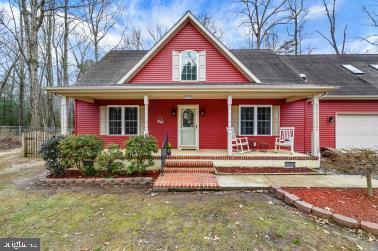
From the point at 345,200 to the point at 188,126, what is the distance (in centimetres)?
661

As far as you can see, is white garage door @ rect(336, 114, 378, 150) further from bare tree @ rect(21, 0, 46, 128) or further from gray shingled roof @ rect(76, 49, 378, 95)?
bare tree @ rect(21, 0, 46, 128)

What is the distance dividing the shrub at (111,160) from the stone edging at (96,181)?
457 mm

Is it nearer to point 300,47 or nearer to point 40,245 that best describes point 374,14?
point 300,47

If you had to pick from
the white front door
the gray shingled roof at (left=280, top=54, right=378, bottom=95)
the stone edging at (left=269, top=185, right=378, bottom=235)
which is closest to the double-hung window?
the white front door

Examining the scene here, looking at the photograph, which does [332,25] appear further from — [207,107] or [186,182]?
[186,182]

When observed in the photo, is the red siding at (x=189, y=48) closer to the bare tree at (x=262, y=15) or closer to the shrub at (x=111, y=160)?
the shrub at (x=111, y=160)

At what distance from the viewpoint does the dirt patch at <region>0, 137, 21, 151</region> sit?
1422 cm

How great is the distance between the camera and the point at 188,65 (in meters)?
9.87

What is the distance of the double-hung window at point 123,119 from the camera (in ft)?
33.5

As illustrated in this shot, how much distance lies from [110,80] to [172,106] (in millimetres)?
3255

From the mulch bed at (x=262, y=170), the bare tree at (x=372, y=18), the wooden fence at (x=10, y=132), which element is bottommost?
the mulch bed at (x=262, y=170)

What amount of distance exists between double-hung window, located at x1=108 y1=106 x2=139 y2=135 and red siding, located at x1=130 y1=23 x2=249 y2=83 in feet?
4.80

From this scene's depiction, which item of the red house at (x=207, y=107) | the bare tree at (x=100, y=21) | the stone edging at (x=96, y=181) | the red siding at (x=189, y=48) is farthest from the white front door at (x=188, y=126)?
the bare tree at (x=100, y=21)

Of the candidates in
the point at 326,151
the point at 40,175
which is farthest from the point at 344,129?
the point at 40,175
